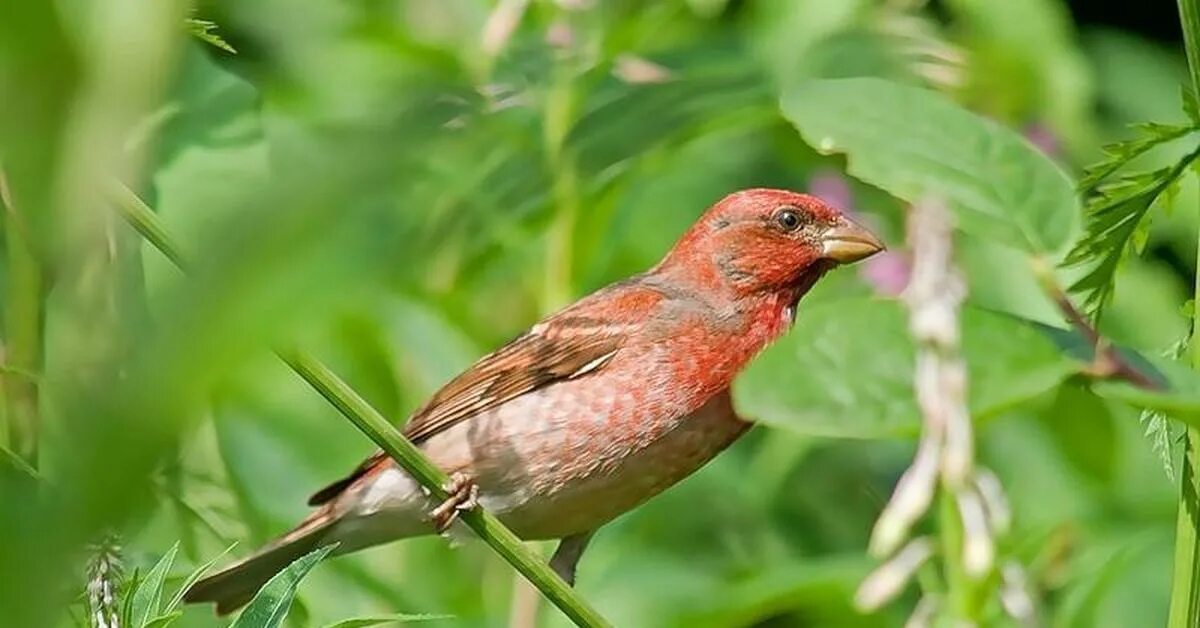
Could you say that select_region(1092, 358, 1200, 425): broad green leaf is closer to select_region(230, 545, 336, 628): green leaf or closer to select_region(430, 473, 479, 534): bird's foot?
select_region(230, 545, 336, 628): green leaf

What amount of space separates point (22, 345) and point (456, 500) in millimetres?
1112

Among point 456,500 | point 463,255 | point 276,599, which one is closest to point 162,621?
point 276,599

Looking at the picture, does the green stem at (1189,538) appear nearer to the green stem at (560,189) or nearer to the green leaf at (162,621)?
the green leaf at (162,621)

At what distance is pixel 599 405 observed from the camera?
129 inches

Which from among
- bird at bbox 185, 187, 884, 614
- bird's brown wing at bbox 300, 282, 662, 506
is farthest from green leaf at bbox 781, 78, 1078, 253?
bird's brown wing at bbox 300, 282, 662, 506

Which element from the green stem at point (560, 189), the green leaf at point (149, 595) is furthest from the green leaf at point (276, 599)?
the green stem at point (560, 189)

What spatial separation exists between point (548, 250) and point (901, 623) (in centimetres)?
112

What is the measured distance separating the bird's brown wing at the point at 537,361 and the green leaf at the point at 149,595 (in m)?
1.90

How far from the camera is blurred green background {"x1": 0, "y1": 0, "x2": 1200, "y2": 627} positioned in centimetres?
42

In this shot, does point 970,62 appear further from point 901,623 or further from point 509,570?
point 509,570

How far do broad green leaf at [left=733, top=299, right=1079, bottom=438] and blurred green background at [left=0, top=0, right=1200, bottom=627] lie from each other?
2cm

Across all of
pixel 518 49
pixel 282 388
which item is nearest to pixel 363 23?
pixel 518 49

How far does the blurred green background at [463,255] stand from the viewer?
42 cm

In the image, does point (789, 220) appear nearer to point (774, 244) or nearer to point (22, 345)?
point (774, 244)
